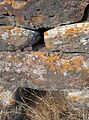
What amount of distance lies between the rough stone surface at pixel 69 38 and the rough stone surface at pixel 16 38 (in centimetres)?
17

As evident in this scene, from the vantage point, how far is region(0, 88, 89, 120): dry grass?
3130mm

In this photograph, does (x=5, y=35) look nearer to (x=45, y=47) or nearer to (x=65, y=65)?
(x=45, y=47)

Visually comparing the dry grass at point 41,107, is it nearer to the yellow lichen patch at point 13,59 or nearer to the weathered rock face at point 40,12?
the yellow lichen patch at point 13,59

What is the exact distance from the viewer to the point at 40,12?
2.95 metres

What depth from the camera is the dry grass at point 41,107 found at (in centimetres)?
313

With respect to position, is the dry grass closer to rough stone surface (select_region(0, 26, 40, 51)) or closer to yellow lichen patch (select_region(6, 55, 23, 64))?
yellow lichen patch (select_region(6, 55, 23, 64))

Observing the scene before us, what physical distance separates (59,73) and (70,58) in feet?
0.64

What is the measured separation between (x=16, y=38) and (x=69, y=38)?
563 millimetres

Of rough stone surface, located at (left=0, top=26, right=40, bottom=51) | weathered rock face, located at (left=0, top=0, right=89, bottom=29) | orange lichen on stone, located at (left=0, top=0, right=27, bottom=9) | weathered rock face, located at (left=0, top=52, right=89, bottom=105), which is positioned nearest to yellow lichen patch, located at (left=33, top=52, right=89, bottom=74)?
weathered rock face, located at (left=0, top=52, right=89, bottom=105)

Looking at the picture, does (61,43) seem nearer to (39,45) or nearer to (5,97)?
→ (39,45)

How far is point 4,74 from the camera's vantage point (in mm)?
3271

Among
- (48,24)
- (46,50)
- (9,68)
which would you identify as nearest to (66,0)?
(48,24)

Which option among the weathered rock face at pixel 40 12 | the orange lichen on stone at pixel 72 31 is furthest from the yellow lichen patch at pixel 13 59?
the orange lichen on stone at pixel 72 31

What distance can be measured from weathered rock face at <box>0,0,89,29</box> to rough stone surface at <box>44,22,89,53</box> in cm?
7
